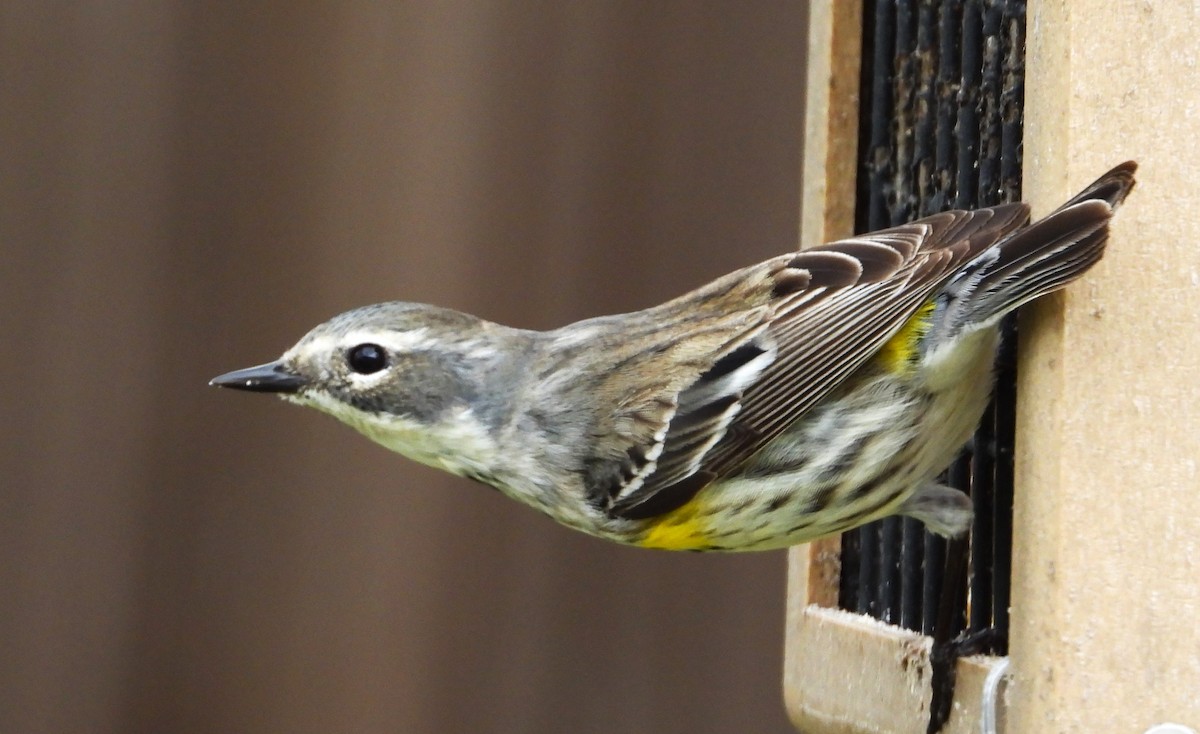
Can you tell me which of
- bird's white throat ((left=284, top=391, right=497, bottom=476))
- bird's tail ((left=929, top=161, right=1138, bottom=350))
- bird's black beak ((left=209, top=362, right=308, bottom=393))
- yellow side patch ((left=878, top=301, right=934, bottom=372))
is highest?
bird's tail ((left=929, top=161, right=1138, bottom=350))

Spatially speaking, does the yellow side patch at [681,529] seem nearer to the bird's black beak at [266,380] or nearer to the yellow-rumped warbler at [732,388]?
the yellow-rumped warbler at [732,388]

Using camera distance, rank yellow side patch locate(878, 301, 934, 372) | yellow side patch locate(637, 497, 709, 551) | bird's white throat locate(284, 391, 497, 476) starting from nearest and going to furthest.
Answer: yellow side patch locate(878, 301, 934, 372) → yellow side patch locate(637, 497, 709, 551) → bird's white throat locate(284, 391, 497, 476)

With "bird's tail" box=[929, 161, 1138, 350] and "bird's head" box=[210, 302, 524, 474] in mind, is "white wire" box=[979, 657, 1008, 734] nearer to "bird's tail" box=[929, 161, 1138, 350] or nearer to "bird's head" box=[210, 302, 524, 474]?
"bird's tail" box=[929, 161, 1138, 350]

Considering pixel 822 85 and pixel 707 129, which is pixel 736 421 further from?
pixel 707 129

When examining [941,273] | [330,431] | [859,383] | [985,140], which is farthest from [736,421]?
[330,431]

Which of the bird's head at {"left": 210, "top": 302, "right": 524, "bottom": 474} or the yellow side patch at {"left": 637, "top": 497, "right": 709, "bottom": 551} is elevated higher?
the bird's head at {"left": 210, "top": 302, "right": 524, "bottom": 474}

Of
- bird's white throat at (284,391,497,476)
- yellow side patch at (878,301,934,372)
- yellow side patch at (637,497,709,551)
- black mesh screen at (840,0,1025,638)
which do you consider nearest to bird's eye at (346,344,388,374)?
bird's white throat at (284,391,497,476)

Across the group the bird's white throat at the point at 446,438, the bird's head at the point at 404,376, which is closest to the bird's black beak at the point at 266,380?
the bird's head at the point at 404,376
